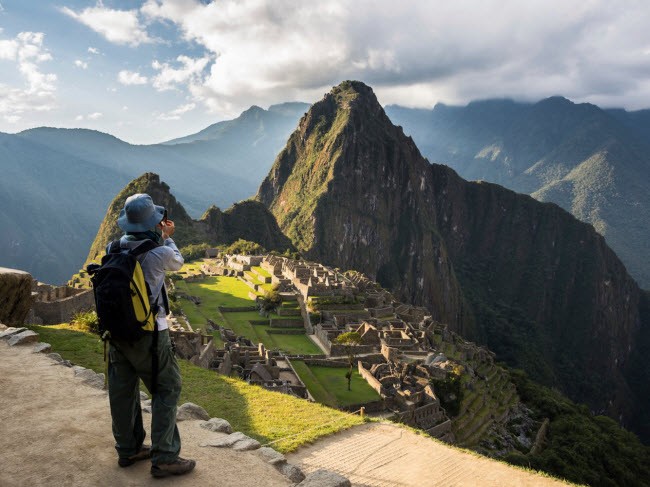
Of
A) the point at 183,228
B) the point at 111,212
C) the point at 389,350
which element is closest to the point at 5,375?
the point at 389,350

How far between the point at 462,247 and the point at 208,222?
104332 mm

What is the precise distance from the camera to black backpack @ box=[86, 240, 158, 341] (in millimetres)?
4430

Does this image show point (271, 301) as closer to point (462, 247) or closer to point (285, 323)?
point (285, 323)

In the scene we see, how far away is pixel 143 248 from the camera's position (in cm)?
471

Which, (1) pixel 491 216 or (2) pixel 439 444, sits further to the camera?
(1) pixel 491 216

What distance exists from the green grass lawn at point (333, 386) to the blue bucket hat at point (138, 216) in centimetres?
1811

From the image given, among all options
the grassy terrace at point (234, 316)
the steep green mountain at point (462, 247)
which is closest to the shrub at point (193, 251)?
the grassy terrace at point (234, 316)

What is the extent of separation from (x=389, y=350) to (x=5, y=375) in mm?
25985

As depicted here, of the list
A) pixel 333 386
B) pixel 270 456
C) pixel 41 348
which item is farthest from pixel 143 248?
pixel 333 386

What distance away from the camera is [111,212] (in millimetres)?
95812

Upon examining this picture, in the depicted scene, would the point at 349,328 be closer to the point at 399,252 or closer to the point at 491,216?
the point at 399,252

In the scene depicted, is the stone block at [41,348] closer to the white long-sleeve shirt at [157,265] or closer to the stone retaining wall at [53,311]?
the white long-sleeve shirt at [157,265]

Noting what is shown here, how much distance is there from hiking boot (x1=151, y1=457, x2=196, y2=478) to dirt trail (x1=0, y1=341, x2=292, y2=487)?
61mm

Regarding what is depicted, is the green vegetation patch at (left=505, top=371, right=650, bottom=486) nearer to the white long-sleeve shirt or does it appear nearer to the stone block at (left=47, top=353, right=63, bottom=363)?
the stone block at (left=47, top=353, right=63, bottom=363)
